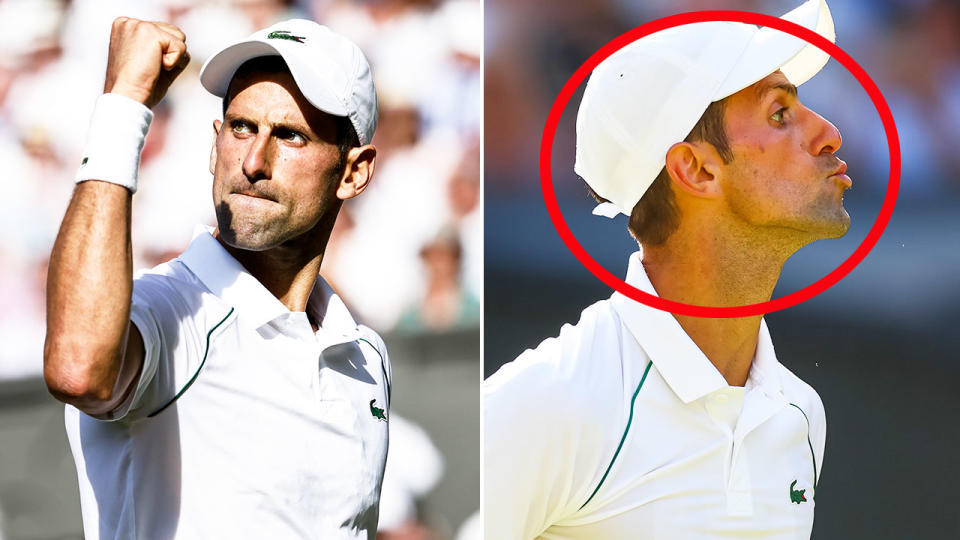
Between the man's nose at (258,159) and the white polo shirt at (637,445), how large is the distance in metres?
0.44

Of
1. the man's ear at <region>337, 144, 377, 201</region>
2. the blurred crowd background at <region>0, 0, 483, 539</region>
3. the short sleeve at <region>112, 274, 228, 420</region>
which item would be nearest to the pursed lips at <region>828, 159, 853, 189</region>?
the blurred crowd background at <region>0, 0, 483, 539</region>

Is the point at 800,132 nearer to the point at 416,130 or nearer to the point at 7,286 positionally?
the point at 416,130

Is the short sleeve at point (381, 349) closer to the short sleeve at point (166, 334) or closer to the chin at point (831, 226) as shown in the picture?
the short sleeve at point (166, 334)

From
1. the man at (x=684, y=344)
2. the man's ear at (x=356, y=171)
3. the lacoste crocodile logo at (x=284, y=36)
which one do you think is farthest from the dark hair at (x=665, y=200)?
the lacoste crocodile logo at (x=284, y=36)

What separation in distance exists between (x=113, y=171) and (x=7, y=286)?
0.82 meters

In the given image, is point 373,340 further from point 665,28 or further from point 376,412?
point 665,28

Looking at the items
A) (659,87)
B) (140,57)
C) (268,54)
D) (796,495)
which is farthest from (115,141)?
(796,495)

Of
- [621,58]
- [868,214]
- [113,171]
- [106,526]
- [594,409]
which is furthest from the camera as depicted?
[868,214]

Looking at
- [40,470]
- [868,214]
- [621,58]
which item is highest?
[621,58]

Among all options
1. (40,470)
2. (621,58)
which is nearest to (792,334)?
(621,58)

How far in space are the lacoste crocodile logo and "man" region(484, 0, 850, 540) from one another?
43cm

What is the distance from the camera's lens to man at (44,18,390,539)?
33.0 inches

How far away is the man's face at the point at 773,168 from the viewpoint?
4.26ft

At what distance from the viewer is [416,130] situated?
59.3 inches
